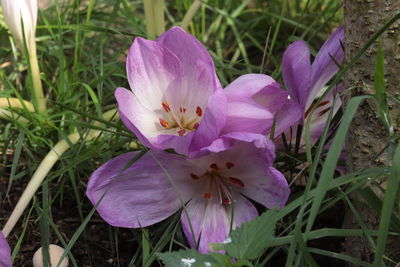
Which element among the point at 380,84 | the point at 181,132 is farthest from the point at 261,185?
the point at 380,84

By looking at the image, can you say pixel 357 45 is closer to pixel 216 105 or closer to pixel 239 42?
pixel 216 105

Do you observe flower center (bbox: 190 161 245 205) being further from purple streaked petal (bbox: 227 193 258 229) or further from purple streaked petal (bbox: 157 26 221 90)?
purple streaked petal (bbox: 157 26 221 90)

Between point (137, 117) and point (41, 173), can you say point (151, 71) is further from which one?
point (41, 173)

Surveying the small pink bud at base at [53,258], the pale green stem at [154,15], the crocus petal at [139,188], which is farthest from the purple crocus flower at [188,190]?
the pale green stem at [154,15]

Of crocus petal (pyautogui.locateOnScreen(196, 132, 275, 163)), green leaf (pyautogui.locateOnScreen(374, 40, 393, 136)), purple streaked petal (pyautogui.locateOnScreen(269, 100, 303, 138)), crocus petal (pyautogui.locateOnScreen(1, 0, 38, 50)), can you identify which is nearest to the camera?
green leaf (pyautogui.locateOnScreen(374, 40, 393, 136))

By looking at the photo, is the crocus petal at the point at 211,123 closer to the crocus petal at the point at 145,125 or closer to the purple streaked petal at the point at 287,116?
the crocus petal at the point at 145,125

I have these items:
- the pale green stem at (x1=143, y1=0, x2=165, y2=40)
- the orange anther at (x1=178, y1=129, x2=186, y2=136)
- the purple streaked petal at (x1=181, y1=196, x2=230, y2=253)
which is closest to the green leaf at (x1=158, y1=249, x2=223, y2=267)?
the purple streaked petal at (x1=181, y1=196, x2=230, y2=253)

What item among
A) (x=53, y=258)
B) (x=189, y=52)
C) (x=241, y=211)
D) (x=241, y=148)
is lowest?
(x=53, y=258)
